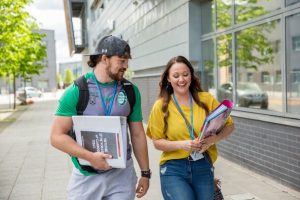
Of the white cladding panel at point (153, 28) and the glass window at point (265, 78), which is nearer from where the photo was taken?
the glass window at point (265, 78)

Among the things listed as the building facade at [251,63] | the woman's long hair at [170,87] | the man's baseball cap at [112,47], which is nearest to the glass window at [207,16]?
the building facade at [251,63]

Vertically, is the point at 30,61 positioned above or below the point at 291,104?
above

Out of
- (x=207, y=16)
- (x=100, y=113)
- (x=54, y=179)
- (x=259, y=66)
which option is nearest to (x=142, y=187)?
(x=100, y=113)

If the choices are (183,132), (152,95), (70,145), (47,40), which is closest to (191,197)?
(183,132)

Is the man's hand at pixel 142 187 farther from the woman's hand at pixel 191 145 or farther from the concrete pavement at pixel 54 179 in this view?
the concrete pavement at pixel 54 179

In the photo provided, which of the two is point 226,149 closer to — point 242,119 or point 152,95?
point 242,119

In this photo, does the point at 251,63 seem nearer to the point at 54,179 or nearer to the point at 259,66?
the point at 259,66

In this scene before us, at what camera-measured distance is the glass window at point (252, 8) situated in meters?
6.64

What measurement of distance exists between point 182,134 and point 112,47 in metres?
0.85

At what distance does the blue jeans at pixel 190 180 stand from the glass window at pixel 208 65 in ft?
20.2

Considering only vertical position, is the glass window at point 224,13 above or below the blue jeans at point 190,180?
above

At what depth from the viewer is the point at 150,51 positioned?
46.0ft

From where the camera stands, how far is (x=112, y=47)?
266 centimetres

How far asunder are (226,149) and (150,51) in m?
6.57
